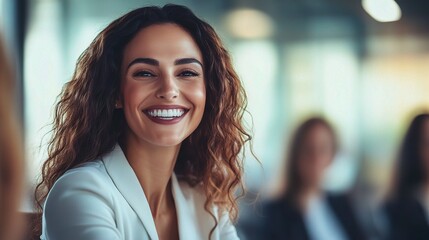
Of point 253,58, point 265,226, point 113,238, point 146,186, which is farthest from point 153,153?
point 253,58

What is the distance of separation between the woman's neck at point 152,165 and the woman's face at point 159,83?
0.02 m

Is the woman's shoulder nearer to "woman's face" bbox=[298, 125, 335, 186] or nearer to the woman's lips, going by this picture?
the woman's lips

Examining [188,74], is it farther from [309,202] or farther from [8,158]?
[309,202]

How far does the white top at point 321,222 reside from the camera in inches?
96.1

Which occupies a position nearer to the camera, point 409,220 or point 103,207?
point 103,207

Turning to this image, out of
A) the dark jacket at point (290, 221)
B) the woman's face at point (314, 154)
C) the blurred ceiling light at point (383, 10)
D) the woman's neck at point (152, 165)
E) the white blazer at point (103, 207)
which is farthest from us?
the blurred ceiling light at point (383, 10)

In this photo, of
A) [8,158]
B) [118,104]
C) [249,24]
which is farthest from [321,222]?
[8,158]

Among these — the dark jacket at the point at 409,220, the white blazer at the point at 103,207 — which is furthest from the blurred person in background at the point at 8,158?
the dark jacket at the point at 409,220

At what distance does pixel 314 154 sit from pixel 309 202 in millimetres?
169

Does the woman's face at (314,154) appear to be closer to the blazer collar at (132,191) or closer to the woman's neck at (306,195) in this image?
the woman's neck at (306,195)

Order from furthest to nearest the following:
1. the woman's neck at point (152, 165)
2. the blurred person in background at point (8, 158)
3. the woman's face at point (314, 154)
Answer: the woman's face at point (314, 154) → the woman's neck at point (152, 165) → the blurred person in background at point (8, 158)

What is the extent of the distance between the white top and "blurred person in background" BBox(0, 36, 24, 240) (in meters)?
1.92

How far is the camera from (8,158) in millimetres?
513

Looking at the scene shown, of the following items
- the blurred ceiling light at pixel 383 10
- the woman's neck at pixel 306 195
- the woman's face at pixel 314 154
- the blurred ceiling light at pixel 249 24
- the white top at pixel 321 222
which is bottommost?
the white top at pixel 321 222
